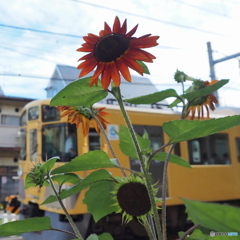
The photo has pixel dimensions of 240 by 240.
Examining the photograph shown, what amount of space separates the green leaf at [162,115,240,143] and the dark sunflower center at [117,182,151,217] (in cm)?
10

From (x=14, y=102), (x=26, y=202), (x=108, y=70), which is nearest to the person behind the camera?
(x=108, y=70)

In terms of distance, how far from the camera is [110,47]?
53 cm

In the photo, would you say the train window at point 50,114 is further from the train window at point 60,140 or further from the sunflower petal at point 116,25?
the sunflower petal at point 116,25

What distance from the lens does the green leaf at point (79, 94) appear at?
19.9 inches

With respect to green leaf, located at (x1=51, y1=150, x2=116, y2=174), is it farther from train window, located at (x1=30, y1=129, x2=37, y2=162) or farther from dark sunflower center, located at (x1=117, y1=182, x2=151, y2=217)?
train window, located at (x1=30, y1=129, x2=37, y2=162)

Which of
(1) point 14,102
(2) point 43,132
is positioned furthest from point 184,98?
(1) point 14,102

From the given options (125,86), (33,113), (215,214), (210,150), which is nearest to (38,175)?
(215,214)

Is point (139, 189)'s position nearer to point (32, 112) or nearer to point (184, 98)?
point (184, 98)

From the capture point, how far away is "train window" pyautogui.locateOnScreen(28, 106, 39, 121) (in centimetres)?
555

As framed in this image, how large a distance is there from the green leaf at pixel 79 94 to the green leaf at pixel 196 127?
12cm

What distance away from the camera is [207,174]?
234 inches

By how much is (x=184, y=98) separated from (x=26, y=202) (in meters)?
5.53

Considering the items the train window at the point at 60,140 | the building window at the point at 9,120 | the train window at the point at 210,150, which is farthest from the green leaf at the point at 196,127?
the building window at the point at 9,120

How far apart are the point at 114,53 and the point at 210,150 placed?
595 cm
